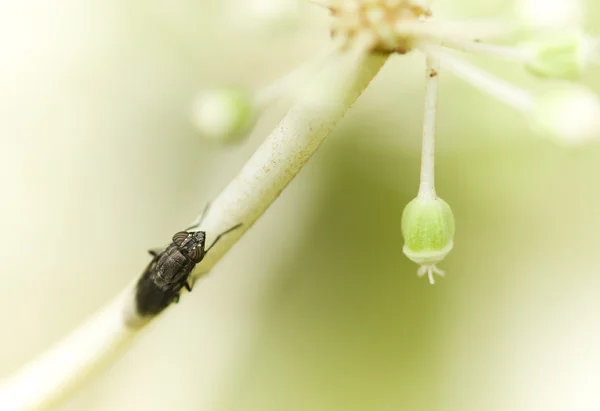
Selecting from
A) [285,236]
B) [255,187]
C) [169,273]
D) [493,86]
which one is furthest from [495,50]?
[285,236]

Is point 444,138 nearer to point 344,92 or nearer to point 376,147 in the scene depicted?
point 376,147

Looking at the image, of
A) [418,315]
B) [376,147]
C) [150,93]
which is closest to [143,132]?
[150,93]

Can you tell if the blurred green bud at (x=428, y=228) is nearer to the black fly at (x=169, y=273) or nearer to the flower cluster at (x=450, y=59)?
the flower cluster at (x=450, y=59)

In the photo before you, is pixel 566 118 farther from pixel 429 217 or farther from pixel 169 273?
pixel 169 273

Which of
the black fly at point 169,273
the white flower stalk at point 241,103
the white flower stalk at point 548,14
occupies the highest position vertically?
the white flower stalk at point 548,14

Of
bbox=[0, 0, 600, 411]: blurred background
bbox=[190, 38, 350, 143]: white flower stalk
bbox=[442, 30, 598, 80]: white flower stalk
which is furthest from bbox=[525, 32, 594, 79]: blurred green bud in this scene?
bbox=[0, 0, 600, 411]: blurred background

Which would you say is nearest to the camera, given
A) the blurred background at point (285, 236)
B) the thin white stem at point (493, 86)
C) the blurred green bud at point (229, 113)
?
the thin white stem at point (493, 86)

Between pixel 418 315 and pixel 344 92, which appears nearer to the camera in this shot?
pixel 344 92

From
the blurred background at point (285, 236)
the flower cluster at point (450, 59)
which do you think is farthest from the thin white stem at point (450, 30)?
the blurred background at point (285, 236)
